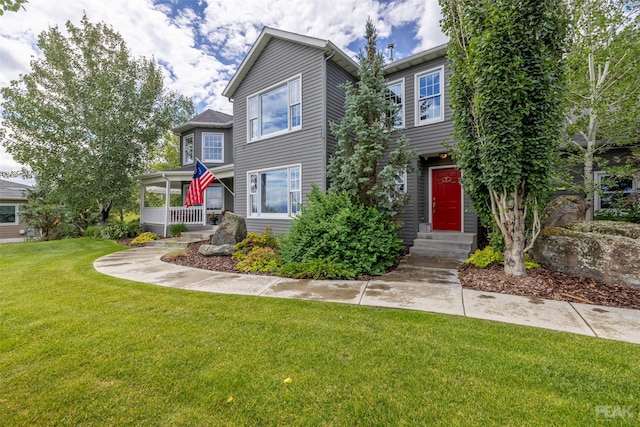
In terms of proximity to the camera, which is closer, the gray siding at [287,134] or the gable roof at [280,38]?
the gable roof at [280,38]

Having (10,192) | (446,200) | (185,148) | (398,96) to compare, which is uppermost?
(398,96)

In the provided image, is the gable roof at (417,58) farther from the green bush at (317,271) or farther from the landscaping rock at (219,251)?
the landscaping rock at (219,251)

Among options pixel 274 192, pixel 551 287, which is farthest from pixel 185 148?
pixel 551 287

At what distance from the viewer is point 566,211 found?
22.5 feet

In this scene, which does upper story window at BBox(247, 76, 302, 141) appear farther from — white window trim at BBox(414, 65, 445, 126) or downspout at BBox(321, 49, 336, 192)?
white window trim at BBox(414, 65, 445, 126)

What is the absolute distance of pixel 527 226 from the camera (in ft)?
19.6

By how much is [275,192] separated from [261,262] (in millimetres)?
3714

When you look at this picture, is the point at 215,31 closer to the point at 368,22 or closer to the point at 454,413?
the point at 368,22

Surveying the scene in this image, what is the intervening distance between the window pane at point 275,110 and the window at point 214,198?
5949 mm

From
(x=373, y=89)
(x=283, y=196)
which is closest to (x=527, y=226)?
(x=373, y=89)

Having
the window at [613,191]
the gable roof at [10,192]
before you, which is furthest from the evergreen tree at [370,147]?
the gable roof at [10,192]

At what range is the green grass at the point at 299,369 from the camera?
1928 mm

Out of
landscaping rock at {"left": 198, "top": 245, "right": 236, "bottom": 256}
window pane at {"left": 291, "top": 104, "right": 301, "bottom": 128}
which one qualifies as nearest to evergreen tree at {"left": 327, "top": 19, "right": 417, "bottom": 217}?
window pane at {"left": 291, "top": 104, "right": 301, "bottom": 128}

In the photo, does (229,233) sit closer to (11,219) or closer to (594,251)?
(594,251)
